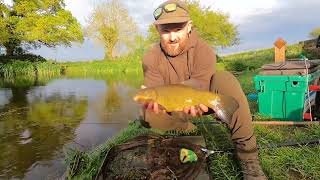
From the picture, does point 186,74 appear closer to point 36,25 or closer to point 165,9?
point 165,9

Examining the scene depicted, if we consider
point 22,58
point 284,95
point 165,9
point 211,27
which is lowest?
point 284,95

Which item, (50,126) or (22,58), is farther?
(22,58)

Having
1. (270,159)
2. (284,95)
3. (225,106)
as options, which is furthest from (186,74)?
(284,95)

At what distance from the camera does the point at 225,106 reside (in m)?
2.46

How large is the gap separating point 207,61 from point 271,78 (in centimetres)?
203

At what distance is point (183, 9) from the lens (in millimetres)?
2875

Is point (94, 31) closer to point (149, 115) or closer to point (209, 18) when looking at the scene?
point (209, 18)

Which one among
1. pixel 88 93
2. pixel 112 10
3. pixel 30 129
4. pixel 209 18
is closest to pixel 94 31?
pixel 112 10

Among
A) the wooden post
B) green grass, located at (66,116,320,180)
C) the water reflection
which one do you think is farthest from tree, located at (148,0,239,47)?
green grass, located at (66,116,320,180)

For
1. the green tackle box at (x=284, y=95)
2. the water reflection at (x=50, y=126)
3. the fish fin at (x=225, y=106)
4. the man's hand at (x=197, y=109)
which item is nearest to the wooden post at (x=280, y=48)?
the green tackle box at (x=284, y=95)

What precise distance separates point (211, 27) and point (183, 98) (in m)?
31.8

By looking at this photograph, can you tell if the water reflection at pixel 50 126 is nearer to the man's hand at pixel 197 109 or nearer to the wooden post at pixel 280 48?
the man's hand at pixel 197 109

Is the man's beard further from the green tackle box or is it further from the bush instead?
the bush

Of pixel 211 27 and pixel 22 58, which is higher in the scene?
pixel 211 27
